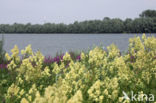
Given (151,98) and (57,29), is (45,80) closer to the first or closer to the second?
(151,98)

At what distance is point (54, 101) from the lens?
6.70ft

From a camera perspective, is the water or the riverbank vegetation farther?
the water

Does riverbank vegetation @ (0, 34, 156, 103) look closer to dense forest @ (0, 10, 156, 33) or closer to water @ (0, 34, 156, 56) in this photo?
water @ (0, 34, 156, 56)

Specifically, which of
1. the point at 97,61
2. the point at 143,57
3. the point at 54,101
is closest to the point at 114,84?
the point at 97,61

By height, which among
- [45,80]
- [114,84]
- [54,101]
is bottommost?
[45,80]

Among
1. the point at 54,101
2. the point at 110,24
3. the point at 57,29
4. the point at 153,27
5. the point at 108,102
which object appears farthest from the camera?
the point at 57,29

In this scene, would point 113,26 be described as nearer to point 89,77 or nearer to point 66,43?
point 66,43

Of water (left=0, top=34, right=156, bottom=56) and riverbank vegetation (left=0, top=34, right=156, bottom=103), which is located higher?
riverbank vegetation (left=0, top=34, right=156, bottom=103)

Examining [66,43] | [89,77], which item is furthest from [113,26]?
[89,77]

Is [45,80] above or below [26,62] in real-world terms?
below

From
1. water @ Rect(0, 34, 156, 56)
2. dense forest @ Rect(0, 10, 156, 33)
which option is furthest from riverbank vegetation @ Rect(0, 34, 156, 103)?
dense forest @ Rect(0, 10, 156, 33)

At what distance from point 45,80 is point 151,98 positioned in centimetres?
331

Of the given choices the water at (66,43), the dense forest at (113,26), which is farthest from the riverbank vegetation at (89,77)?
the dense forest at (113,26)

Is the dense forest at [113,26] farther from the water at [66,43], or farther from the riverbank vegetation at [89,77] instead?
the riverbank vegetation at [89,77]
